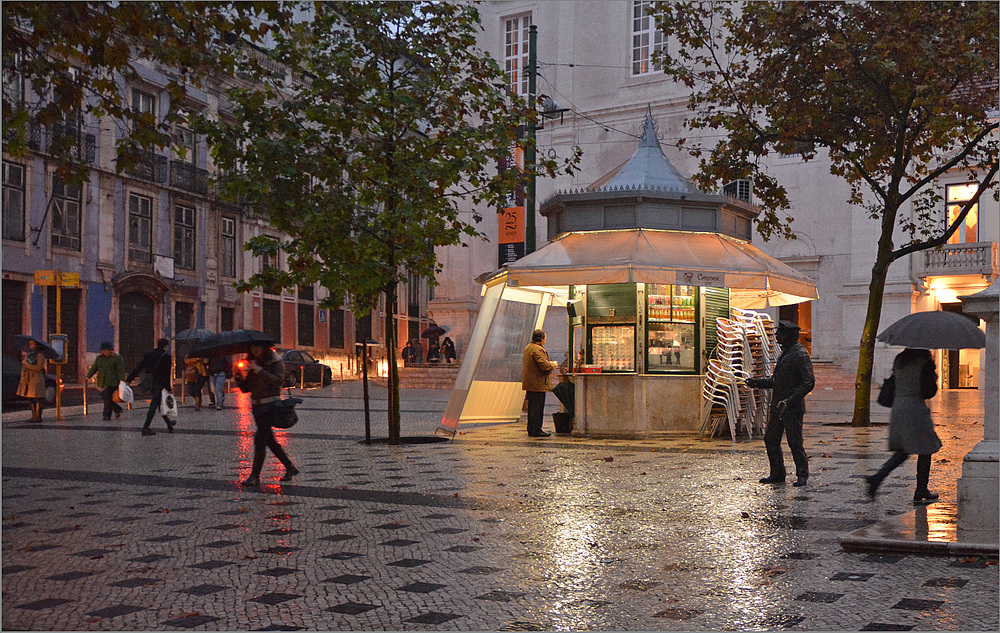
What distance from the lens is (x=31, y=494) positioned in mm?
9898

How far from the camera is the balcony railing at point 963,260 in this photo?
34.5 m

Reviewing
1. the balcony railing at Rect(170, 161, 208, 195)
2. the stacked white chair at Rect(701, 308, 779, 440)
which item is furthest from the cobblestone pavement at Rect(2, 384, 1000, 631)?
the balcony railing at Rect(170, 161, 208, 195)

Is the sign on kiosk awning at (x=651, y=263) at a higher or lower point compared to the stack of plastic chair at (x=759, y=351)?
higher

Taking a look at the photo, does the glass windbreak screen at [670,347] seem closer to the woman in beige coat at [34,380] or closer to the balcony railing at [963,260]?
the woman in beige coat at [34,380]

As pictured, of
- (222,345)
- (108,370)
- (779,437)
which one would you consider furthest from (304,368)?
(779,437)

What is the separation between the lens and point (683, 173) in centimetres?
4106

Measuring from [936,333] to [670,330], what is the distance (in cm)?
758

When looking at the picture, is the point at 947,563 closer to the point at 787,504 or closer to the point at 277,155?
the point at 787,504

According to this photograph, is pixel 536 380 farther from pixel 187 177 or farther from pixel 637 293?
pixel 187 177

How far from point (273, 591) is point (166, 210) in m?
36.3

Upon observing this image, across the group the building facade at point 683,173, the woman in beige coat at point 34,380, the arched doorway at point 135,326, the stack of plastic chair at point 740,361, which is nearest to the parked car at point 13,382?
the woman in beige coat at point 34,380

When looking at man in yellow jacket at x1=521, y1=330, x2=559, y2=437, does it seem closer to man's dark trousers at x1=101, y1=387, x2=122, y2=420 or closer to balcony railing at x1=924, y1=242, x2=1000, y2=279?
man's dark trousers at x1=101, y1=387, x2=122, y2=420

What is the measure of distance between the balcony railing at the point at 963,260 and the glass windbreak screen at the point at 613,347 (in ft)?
71.8

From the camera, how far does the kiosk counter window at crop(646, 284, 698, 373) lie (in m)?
16.3
